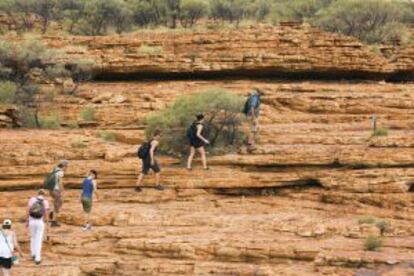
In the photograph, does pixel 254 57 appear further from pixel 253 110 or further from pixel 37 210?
pixel 37 210

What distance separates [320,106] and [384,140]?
5.16m

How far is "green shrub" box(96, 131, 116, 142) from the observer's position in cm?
2080

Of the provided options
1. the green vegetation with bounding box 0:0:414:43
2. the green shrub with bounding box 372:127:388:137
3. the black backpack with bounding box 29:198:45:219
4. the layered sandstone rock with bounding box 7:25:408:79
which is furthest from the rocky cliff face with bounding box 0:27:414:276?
the green vegetation with bounding box 0:0:414:43

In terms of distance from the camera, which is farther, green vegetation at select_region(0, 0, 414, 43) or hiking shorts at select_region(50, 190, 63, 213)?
green vegetation at select_region(0, 0, 414, 43)

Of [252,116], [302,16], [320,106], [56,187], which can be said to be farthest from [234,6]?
[56,187]

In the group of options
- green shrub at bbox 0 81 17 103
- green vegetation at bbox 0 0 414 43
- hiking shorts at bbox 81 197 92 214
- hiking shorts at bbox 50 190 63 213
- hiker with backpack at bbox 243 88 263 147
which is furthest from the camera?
green vegetation at bbox 0 0 414 43

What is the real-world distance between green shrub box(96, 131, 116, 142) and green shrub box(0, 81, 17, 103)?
12.6 ft

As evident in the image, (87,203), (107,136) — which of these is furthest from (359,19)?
(87,203)

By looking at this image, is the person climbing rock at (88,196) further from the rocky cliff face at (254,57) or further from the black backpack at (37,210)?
the rocky cliff face at (254,57)

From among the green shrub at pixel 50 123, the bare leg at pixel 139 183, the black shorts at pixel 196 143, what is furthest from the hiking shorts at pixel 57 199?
the green shrub at pixel 50 123

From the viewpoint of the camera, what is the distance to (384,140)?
61.1 ft

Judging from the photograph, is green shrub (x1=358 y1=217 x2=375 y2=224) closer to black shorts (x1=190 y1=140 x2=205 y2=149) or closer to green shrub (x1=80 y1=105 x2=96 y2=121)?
black shorts (x1=190 y1=140 x2=205 y2=149)

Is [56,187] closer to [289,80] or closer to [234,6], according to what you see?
[289,80]

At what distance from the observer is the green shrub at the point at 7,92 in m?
23.3
